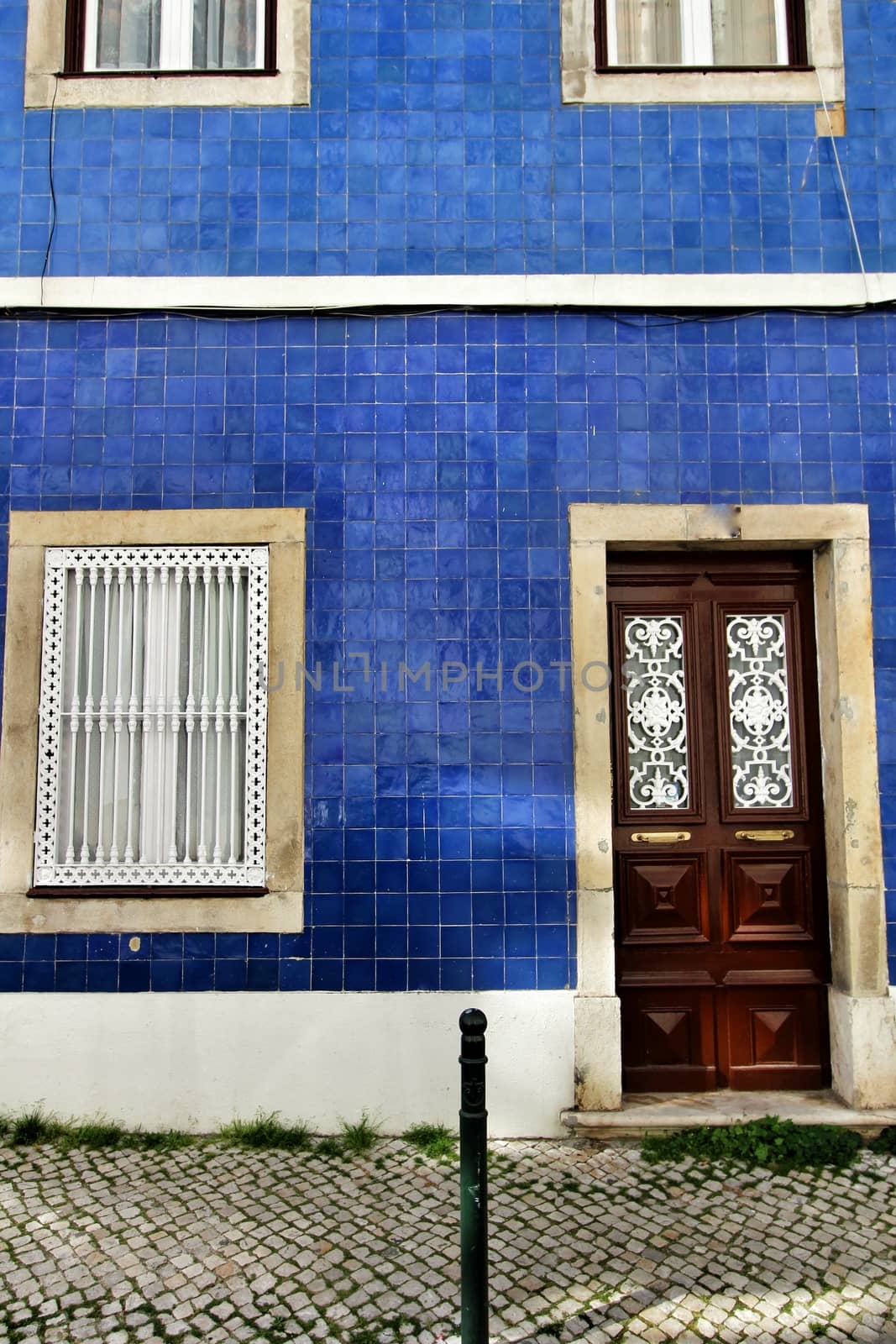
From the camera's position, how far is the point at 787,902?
4.55 m

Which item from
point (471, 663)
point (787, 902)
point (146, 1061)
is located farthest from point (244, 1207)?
point (787, 902)

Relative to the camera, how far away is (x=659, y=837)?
4.53m

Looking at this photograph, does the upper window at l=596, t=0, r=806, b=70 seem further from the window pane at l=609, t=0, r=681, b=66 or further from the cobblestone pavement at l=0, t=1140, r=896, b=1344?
the cobblestone pavement at l=0, t=1140, r=896, b=1344

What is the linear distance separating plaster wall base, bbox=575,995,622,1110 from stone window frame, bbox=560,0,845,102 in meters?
4.46

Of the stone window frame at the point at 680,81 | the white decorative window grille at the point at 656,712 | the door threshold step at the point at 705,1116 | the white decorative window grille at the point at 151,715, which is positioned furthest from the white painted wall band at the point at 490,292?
the door threshold step at the point at 705,1116

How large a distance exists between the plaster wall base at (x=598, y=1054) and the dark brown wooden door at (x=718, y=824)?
0.27 m

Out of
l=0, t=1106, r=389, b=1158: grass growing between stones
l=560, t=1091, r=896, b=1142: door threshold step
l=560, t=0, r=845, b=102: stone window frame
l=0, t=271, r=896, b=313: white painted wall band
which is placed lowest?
l=0, t=1106, r=389, b=1158: grass growing between stones

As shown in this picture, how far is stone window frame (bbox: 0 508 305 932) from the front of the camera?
4.32m

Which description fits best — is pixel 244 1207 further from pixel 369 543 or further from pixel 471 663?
pixel 369 543

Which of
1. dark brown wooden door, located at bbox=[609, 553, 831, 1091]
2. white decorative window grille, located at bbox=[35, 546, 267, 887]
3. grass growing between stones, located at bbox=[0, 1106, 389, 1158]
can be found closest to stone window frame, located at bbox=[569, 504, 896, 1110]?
dark brown wooden door, located at bbox=[609, 553, 831, 1091]

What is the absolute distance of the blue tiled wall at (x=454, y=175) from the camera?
4590mm

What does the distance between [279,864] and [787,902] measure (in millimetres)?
2517

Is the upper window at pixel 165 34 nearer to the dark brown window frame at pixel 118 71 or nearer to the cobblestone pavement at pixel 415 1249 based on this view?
the dark brown window frame at pixel 118 71

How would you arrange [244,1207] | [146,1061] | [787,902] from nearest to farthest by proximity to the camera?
[244,1207], [146,1061], [787,902]
